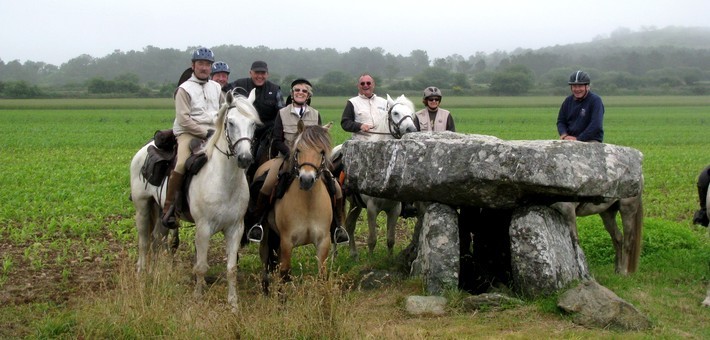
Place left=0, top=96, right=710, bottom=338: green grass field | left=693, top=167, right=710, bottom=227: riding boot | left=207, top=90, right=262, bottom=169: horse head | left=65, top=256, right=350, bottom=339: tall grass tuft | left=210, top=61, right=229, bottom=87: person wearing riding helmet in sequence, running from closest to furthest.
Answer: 1. left=65, top=256, right=350, bottom=339: tall grass tuft
2. left=0, top=96, right=710, bottom=338: green grass field
3. left=207, top=90, right=262, bottom=169: horse head
4. left=693, top=167, right=710, bottom=227: riding boot
5. left=210, top=61, right=229, bottom=87: person wearing riding helmet

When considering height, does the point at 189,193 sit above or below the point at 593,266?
above

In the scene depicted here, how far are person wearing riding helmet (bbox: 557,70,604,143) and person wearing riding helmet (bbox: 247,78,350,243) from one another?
332 centimetres

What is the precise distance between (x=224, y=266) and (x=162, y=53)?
502 ft

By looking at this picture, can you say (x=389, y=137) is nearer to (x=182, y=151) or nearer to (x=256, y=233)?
(x=256, y=233)

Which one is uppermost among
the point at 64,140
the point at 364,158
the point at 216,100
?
the point at 216,100

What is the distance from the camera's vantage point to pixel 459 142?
859cm

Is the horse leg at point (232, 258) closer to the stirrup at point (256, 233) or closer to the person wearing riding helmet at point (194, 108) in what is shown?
the stirrup at point (256, 233)

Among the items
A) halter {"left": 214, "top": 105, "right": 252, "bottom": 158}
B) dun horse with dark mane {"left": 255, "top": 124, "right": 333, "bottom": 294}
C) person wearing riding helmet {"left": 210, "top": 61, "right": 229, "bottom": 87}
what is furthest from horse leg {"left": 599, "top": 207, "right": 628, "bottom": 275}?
person wearing riding helmet {"left": 210, "top": 61, "right": 229, "bottom": 87}

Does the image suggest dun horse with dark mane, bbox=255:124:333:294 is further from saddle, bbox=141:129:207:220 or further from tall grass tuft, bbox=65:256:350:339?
tall grass tuft, bbox=65:256:350:339

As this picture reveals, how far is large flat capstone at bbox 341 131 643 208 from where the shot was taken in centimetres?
805

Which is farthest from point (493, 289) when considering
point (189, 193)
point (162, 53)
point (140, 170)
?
point (162, 53)

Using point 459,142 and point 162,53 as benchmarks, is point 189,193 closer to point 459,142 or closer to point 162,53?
point 459,142

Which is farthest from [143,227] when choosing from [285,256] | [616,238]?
[616,238]

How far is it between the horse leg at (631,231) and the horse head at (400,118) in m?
2.97
